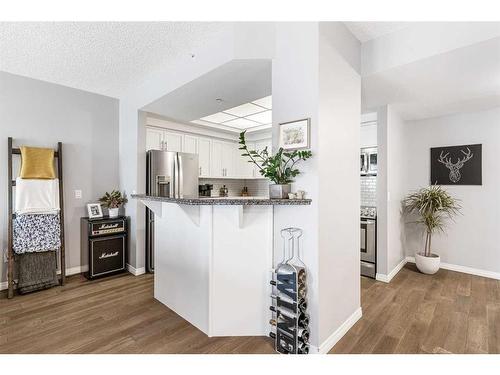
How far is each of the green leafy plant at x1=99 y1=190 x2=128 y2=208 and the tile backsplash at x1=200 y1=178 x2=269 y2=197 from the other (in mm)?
1989

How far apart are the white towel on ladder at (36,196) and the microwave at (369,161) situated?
14.0 feet

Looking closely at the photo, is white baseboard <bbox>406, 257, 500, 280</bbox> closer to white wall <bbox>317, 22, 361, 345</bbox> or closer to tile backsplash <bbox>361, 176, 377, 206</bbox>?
tile backsplash <bbox>361, 176, 377, 206</bbox>

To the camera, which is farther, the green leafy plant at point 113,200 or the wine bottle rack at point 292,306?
the green leafy plant at point 113,200

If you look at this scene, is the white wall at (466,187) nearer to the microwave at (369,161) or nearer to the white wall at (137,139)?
the microwave at (369,161)

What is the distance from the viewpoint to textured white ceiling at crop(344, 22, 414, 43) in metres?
2.06

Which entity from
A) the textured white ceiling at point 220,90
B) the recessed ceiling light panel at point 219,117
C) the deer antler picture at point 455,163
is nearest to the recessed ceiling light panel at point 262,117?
the recessed ceiling light panel at point 219,117

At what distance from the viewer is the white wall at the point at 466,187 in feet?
11.0

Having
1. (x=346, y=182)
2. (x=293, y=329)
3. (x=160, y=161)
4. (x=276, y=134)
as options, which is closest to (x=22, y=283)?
(x=160, y=161)

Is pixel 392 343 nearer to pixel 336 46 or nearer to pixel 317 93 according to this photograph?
pixel 317 93

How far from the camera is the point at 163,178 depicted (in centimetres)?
357

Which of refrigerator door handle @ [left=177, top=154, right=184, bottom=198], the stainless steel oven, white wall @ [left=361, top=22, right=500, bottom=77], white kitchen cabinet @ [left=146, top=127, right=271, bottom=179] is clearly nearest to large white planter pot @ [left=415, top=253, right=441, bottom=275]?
the stainless steel oven

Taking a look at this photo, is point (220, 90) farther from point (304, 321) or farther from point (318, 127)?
point (304, 321)

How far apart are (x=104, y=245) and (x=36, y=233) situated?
73 centimetres

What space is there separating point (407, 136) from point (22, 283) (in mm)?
5546
